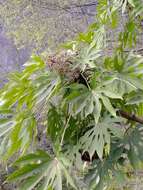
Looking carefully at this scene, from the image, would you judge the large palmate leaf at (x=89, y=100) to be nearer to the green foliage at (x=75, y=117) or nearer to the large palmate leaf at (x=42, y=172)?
the green foliage at (x=75, y=117)

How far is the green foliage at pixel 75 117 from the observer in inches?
40.6

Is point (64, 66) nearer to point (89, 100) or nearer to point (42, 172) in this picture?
point (89, 100)

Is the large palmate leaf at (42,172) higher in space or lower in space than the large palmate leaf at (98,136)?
lower

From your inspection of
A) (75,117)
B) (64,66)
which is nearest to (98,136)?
(75,117)

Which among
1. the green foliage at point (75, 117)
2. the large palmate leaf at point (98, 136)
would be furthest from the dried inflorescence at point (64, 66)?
the large palmate leaf at point (98, 136)

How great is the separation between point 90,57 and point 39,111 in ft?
0.59


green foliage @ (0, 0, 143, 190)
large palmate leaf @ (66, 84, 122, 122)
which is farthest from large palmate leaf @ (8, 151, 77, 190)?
large palmate leaf @ (66, 84, 122, 122)

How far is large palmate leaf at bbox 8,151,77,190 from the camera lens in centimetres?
101

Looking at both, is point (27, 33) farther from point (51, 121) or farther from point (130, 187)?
point (51, 121)

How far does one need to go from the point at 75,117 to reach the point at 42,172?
14 centimetres

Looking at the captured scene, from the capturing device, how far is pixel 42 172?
103 centimetres

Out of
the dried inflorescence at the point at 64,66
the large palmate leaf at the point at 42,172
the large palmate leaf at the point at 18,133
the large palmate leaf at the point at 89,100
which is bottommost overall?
the large palmate leaf at the point at 42,172

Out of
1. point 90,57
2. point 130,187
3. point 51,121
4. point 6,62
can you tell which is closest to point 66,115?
point 51,121

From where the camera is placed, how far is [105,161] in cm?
110
